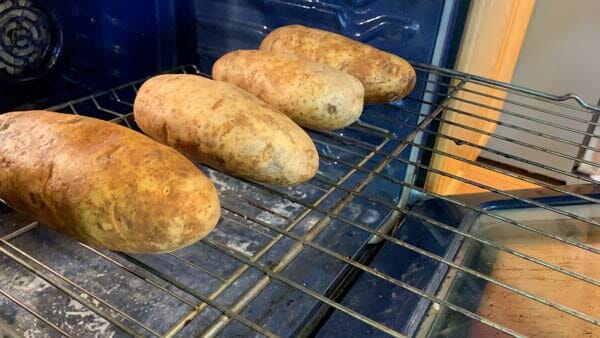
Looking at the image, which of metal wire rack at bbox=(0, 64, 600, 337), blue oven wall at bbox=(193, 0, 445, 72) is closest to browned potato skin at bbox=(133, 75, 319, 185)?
metal wire rack at bbox=(0, 64, 600, 337)

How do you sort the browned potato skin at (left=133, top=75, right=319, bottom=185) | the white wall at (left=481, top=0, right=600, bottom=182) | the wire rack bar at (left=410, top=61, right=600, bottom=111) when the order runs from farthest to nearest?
the white wall at (left=481, top=0, right=600, bottom=182) → the wire rack bar at (left=410, top=61, right=600, bottom=111) → the browned potato skin at (left=133, top=75, right=319, bottom=185)

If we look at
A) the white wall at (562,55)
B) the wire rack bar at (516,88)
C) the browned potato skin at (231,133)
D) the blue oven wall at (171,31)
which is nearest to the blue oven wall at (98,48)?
the blue oven wall at (171,31)

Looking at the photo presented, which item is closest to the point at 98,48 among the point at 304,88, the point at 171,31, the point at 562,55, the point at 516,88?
the point at 171,31

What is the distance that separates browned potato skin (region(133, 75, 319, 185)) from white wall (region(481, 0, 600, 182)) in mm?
1686

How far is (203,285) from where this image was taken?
0.68m

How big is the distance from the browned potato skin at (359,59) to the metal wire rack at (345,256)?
0.04 meters

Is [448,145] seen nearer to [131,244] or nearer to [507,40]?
[507,40]

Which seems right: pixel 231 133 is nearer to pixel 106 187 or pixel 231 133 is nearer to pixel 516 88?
pixel 106 187

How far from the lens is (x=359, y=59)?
30.1 inches

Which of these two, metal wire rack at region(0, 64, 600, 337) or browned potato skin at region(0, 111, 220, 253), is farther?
metal wire rack at region(0, 64, 600, 337)

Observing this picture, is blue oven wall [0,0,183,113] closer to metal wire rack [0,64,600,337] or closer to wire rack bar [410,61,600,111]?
metal wire rack [0,64,600,337]

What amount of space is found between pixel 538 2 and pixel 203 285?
1933 millimetres

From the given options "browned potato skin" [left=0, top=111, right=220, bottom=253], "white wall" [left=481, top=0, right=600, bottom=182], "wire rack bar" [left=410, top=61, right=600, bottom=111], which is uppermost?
"wire rack bar" [left=410, top=61, right=600, bottom=111]

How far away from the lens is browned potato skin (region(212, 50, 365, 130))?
687 millimetres
